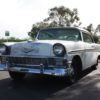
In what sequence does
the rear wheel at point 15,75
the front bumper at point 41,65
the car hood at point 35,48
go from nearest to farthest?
the front bumper at point 41,65 → the car hood at point 35,48 → the rear wheel at point 15,75

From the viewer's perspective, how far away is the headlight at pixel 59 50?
248 inches

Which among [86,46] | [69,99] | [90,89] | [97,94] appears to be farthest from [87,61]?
[69,99]

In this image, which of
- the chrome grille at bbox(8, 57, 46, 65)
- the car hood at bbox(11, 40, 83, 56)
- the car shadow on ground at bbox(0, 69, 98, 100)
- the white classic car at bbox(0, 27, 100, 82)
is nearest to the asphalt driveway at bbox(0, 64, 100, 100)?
the car shadow on ground at bbox(0, 69, 98, 100)

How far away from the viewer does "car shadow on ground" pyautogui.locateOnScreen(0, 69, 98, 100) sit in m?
5.77

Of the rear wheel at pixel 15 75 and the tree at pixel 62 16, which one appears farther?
the tree at pixel 62 16

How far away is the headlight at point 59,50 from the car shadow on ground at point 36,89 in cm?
86

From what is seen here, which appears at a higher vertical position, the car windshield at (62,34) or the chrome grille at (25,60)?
the car windshield at (62,34)

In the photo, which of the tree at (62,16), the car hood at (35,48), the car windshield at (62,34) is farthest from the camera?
the tree at (62,16)

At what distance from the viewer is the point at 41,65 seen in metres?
6.37

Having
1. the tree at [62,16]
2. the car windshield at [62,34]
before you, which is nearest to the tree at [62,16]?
the tree at [62,16]

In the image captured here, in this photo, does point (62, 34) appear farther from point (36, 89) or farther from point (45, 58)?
point (36, 89)

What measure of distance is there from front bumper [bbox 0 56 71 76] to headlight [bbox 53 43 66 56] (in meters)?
0.12

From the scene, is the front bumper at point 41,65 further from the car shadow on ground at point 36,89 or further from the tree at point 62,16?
the tree at point 62,16

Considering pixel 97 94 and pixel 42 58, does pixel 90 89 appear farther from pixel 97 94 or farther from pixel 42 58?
pixel 42 58
